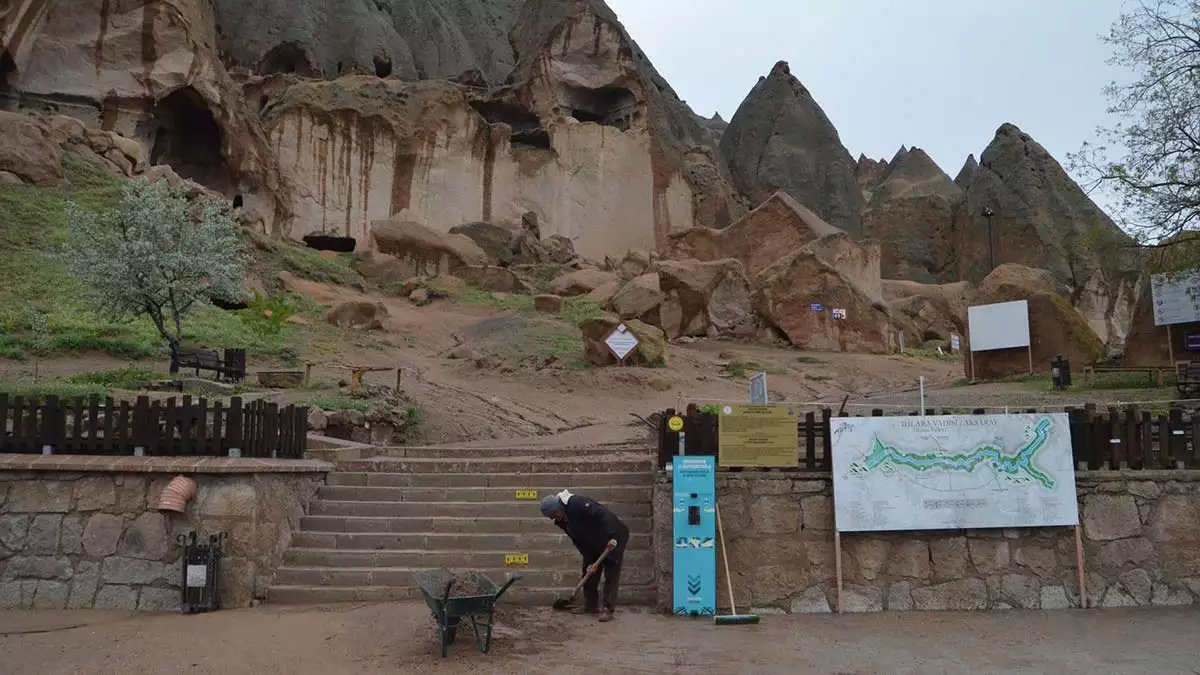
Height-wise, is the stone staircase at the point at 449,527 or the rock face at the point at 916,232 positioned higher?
the rock face at the point at 916,232

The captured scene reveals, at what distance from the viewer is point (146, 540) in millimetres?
7695

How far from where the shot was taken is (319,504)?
934cm

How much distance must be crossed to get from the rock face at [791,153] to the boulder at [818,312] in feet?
96.4

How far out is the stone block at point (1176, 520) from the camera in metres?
7.75

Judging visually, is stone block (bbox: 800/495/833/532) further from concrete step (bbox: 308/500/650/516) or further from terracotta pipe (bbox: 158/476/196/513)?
terracotta pipe (bbox: 158/476/196/513)

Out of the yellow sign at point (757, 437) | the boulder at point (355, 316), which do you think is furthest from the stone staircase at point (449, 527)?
the boulder at point (355, 316)

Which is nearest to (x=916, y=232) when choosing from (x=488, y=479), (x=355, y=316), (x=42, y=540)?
(x=355, y=316)

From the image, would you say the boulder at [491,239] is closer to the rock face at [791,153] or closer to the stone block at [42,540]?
the rock face at [791,153]

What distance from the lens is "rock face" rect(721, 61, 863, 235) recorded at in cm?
6016

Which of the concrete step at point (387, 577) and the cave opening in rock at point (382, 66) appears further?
the cave opening in rock at point (382, 66)

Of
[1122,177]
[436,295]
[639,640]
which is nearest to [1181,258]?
[1122,177]

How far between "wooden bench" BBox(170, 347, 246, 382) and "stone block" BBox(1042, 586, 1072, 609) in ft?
→ 46.6

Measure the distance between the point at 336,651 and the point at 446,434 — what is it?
30.4 feet

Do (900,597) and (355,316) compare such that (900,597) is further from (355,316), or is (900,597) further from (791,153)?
(791,153)
